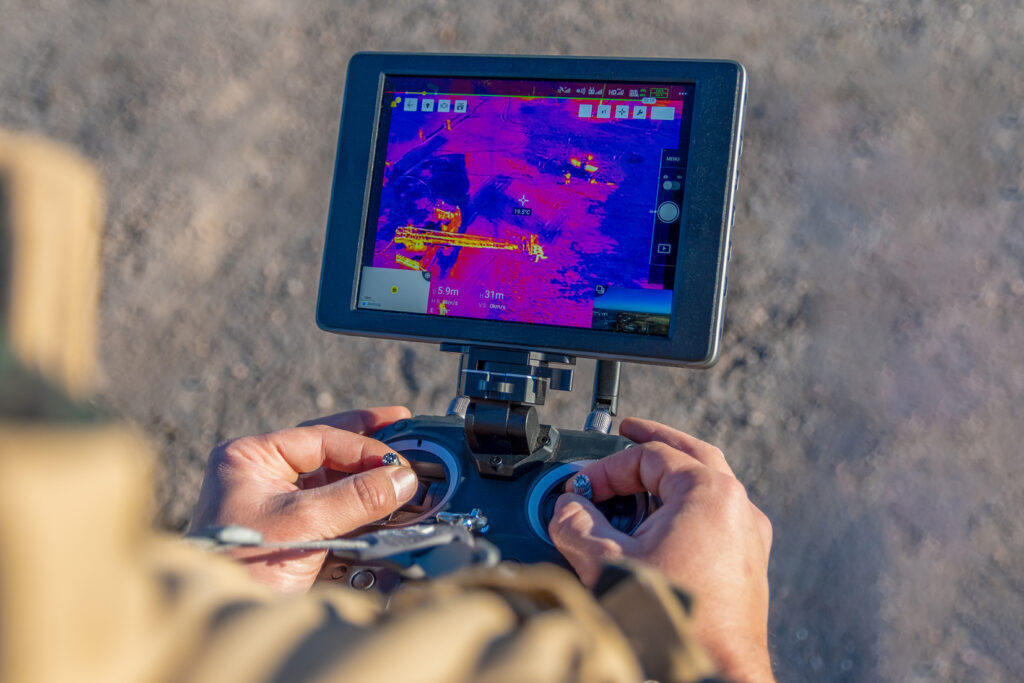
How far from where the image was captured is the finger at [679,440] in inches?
44.9

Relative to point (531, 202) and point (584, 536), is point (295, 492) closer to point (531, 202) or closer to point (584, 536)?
point (584, 536)

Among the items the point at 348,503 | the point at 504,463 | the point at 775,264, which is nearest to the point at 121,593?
the point at 348,503

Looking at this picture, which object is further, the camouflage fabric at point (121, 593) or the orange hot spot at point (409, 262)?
the orange hot spot at point (409, 262)

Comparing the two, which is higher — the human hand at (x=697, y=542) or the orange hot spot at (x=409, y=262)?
the orange hot spot at (x=409, y=262)

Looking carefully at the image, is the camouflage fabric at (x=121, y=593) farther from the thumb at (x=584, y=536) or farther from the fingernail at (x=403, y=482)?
the fingernail at (x=403, y=482)

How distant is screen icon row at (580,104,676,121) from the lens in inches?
42.6

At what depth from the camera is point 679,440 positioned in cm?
118

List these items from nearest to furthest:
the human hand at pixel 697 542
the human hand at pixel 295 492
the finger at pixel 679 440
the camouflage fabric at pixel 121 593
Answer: the camouflage fabric at pixel 121 593 → the human hand at pixel 697 542 → the human hand at pixel 295 492 → the finger at pixel 679 440

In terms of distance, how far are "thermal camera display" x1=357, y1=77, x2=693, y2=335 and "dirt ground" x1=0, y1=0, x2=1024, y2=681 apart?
3.28ft

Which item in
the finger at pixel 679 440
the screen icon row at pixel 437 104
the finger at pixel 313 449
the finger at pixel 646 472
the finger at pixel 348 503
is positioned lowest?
the finger at pixel 348 503

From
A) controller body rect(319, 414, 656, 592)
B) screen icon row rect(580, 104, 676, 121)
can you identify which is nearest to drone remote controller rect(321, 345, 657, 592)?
controller body rect(319, 414, 656, 592)

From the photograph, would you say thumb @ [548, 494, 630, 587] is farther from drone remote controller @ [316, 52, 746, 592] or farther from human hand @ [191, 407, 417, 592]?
human hand @ [191, 407, 417, 592]

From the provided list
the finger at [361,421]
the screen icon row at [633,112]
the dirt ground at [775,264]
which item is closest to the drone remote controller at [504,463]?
the finger at [361,421]

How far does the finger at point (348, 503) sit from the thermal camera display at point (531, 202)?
0.83 ft
